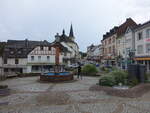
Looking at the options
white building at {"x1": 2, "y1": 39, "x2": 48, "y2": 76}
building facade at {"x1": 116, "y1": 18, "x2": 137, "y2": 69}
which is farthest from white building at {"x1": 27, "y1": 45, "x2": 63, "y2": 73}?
building facade at {"x1": 116, "y1": 18, "x2": 137, "y2": 69}

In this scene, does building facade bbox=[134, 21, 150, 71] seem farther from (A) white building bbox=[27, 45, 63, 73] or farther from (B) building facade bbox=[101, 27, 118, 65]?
(A) white building bbox=[27, 45, 63, 73]

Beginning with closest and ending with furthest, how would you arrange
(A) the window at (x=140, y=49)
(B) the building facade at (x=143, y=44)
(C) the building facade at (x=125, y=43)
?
(B) the building facade at (x=143, y=44) < (A) the window at (x=140, y=49) < (C) the building facade at (x=125, y=43)

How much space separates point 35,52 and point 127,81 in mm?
29645

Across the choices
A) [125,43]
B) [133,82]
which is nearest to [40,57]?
[125,43]

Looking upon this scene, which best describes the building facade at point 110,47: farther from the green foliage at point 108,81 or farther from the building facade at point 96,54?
the green foliage at point 108,81

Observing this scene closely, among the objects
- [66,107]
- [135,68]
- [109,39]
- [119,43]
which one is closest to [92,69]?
[135,68]

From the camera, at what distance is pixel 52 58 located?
37.4m

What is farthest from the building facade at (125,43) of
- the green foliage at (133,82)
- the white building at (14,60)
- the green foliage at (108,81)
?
the white building at (14,60)

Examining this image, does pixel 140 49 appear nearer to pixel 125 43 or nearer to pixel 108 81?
pixel 125 43

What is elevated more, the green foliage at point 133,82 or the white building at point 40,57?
the white building at point 40,57

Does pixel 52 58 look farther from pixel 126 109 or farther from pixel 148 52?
pixel 126 109

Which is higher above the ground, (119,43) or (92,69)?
(119,43)

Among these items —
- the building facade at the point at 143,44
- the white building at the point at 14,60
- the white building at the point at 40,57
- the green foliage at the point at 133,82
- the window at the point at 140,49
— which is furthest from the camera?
the white building at the point at 40,57

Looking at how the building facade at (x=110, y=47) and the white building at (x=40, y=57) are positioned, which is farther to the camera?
the building facade at (x=110, y=47)
